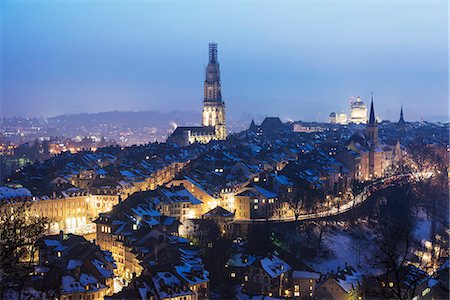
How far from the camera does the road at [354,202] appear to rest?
3322 centimetres

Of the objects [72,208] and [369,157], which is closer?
[72,208]

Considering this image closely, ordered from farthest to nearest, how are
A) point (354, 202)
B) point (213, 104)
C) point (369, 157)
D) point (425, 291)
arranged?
point (213, 104) < point (369, 157) < point (354, 202) < point (425, 291)

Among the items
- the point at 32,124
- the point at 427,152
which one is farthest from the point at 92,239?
the point at 32,124

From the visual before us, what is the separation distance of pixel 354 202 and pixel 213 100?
46734 millimetres

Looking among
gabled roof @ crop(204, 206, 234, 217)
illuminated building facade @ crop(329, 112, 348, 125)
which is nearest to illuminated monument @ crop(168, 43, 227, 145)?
gabled roof @ crop(204, 206, 234, 217)

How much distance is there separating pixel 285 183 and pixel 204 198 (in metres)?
5.13

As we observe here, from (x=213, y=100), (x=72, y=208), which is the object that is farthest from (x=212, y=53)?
(x=72, y=208)

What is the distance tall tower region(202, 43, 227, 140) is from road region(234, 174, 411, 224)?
33252 millimetres

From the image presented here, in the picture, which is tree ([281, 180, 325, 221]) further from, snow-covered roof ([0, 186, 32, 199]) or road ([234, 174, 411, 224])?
snow-covered roof ([0, 186, 32, 199])

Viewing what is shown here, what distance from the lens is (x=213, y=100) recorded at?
84188 millimetres

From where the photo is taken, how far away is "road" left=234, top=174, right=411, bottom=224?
3322 cm

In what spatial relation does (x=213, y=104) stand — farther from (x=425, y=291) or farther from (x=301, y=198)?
(x=425, y=291)

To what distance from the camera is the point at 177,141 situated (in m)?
72.2

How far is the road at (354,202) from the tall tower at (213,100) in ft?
109
